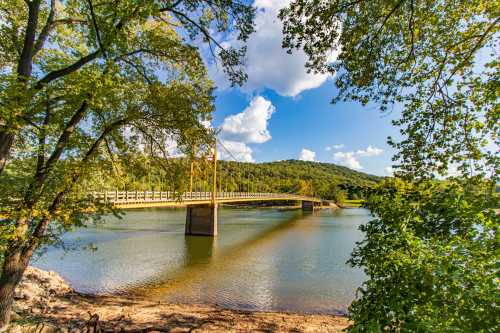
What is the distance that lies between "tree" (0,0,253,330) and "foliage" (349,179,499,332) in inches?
153

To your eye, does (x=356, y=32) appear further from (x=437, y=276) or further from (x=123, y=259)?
(x=123, y=259)

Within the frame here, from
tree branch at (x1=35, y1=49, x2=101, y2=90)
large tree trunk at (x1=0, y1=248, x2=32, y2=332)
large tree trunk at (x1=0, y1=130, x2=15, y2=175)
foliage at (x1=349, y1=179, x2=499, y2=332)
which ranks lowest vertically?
large tree trunk at (x1=0, y1=248, x2=32, y2=332)

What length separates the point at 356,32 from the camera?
4.97 meters

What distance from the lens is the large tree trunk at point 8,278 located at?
604 cm

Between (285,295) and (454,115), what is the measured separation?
33.0 feet

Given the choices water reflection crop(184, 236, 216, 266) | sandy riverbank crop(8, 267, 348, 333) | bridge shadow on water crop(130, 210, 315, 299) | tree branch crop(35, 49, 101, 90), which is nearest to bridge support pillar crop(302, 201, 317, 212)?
bridge shadow on water crop(130, 210, 315, 299)

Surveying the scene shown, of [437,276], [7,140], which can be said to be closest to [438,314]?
[437,276]

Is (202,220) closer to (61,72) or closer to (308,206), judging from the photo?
(61,72)

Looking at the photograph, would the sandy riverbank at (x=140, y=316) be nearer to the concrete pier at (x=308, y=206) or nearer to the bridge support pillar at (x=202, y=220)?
the bridge support pillar at (x=202, y=220)

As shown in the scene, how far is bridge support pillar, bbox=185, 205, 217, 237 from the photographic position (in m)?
31.5

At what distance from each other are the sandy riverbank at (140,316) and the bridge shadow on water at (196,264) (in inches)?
75.1

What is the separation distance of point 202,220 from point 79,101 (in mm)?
27560

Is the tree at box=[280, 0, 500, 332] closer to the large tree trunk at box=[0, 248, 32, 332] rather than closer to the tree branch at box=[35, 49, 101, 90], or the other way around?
the tree branch at box=[35, 49, 101, 90]

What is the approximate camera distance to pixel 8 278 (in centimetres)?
618
